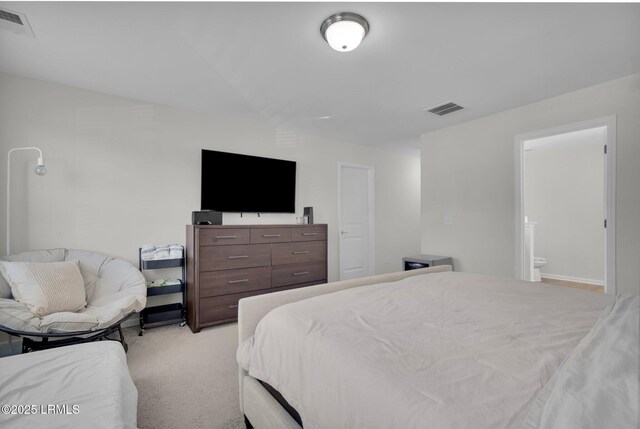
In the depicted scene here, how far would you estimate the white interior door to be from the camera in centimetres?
480

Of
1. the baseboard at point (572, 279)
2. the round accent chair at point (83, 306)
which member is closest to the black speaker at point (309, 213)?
the round accent chair at point (83, 306)

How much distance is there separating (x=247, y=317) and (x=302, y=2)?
1.83 m

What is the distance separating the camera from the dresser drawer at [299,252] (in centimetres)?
333

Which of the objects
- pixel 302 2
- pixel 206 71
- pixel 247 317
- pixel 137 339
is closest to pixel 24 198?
pixel 137 339

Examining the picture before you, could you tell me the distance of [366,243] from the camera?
511 centimetres

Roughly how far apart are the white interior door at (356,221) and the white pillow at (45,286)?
11.2 feet

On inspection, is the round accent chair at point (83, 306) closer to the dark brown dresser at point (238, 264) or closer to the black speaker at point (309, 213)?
the dark brown dresser at point (238, 264)

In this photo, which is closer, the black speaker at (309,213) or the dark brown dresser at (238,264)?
the dark brown dresser at (238,264)

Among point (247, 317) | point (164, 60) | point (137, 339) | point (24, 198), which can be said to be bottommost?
point (137, 339)

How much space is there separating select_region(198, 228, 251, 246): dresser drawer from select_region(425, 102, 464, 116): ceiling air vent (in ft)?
8.60

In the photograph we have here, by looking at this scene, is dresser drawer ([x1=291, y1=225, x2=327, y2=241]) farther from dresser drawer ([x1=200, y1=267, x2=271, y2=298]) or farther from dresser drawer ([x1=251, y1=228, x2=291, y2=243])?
dresser drawer ([x1=200, y1=267, x2=271, y2=298])

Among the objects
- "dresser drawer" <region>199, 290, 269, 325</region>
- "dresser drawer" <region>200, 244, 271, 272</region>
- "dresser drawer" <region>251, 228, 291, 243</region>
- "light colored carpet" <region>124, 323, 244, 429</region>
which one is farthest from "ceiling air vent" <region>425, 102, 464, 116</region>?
"light colored carpet" <region>124, 323, 244, 429</region>

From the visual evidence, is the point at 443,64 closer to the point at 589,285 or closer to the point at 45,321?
the point at 45,321

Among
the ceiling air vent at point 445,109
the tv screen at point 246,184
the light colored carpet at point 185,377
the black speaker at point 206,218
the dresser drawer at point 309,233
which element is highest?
the ceiling air vent at point 445,109
